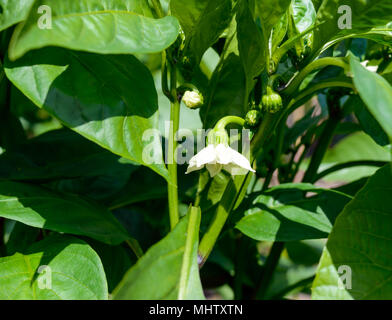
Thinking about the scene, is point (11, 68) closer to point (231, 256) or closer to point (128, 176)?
point (128, 176)

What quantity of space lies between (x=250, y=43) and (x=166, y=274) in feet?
0.97

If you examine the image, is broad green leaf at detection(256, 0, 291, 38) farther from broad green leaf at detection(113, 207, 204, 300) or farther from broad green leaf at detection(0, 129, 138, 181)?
broad green leaf at detection(0, 129, 138, 181)

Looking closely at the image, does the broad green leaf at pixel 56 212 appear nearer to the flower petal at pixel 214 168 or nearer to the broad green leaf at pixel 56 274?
the broad green leaf at pixel 56 274

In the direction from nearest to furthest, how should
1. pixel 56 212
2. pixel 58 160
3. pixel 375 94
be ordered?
1. pixel 375 94
2. pixel 56 212
3. pixel 58 160

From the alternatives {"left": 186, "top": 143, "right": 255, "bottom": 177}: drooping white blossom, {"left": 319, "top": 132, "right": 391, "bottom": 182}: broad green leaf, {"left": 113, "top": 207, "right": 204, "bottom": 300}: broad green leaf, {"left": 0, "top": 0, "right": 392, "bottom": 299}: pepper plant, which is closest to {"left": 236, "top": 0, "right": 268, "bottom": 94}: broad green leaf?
{"left": 0, "top": 0, "right": 392, "bottom": 299}: pepper plant

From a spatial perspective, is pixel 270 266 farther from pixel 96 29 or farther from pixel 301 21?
pixel 96 29

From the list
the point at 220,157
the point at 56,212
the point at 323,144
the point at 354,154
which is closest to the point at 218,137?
the point at 220,157

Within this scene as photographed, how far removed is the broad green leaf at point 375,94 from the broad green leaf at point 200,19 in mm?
201

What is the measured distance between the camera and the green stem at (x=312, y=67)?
19.7 inches

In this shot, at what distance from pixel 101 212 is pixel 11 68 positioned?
0.26 meters

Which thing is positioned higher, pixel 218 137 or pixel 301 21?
pixel 301 21

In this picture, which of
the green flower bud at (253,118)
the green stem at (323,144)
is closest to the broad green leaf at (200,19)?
the green flower bud at (253,118)

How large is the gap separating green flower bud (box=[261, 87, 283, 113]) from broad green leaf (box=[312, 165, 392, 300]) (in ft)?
0.46

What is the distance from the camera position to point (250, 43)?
1.91 ft
